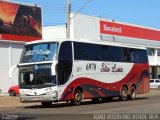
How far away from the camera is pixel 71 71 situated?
85.4ft

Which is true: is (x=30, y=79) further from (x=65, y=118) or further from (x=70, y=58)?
(x=65, y=118)

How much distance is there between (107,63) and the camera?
29.6m

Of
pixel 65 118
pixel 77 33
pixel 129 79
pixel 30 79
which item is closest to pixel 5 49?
pixel 77 33

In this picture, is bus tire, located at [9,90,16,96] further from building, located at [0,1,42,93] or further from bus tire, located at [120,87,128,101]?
bus tire, located at [120,87,128,101]

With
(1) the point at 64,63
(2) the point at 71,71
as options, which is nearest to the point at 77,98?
(2) the point at 71,71

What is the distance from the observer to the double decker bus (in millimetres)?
25078

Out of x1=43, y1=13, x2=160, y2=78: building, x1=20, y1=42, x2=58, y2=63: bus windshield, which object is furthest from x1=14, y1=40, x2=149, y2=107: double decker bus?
x1=43, y1=13, x2=160, y2=78: building

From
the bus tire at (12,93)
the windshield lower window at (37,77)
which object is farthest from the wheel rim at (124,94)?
the bus tire at (12,93)

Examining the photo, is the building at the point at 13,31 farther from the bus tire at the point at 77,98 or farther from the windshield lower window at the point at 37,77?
the windshield lower window at the point at 37,77

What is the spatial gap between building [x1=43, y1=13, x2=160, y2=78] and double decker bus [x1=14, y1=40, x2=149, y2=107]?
23252mm

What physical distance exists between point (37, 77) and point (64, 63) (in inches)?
66.9

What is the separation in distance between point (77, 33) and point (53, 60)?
30.0 metres

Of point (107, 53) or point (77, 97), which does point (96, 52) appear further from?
point (77, 97)

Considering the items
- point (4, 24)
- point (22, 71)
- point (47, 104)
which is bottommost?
point (47, 104)
